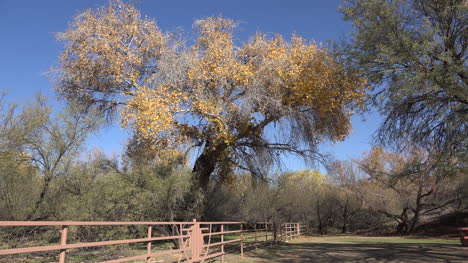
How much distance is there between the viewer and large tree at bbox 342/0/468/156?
394 inches

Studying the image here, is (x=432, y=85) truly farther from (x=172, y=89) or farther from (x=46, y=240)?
(x=46, y=240)

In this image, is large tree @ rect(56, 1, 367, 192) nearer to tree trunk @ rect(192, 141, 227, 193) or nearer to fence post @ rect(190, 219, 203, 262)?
tree trunk @ rect(192, 141, 227, 193)

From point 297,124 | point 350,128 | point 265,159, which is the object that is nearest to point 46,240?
point 265,159

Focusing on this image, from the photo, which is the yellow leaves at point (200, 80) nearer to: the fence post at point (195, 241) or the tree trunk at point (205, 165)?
the tree trunk at point (205, 165)

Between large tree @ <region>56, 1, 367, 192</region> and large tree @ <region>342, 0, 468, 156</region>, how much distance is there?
180cm

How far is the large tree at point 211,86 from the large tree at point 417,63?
5.90 feet

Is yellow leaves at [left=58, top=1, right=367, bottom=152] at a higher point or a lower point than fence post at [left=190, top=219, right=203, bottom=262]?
higher

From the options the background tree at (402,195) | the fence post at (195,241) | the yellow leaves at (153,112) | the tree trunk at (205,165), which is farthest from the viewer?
the background tree at (402,195)

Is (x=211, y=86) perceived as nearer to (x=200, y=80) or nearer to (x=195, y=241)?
(x=200, y=80)

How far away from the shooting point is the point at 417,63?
10461mm

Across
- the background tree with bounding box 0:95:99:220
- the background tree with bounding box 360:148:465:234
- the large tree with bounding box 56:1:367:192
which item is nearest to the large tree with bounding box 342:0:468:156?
the large tree with bounding box 56:1:367:192

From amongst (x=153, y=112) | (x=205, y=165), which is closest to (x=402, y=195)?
(x=205, y=165)

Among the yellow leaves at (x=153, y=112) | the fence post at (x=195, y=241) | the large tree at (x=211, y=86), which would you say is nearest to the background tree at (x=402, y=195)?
the large tree at (x=211, y=86)

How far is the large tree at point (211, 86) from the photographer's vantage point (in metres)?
13.8
